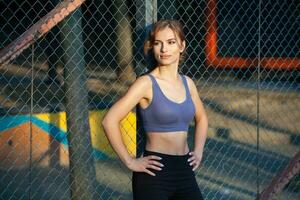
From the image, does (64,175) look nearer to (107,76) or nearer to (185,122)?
(185,122)

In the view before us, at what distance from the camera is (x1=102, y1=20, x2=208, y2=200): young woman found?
296 cm

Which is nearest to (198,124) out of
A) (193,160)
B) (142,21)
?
(193,160)

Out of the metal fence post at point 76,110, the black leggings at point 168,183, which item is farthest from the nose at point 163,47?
the metal fence post at point 76,110

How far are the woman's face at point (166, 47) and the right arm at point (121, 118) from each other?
0.15m

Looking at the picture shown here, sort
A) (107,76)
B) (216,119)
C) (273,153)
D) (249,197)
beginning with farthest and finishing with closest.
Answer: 1. (107,76)
2. (216,119)
3. (273,153)
4. (249,197)

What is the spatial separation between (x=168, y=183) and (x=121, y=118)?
41 cm

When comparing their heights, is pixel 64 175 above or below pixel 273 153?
above

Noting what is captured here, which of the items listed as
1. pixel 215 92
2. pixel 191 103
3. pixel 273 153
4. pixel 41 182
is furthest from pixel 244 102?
pixel 191 103

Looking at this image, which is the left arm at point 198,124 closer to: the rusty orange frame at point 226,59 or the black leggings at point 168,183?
the black leggings at point 168,183

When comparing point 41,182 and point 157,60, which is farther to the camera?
point 41,182

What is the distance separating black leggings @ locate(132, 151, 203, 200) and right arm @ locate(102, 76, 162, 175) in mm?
45

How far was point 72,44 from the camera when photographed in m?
4.72

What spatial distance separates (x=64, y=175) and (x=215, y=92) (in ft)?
10.7

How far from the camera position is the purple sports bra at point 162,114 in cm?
298
